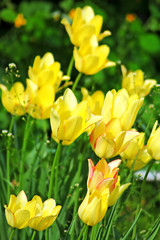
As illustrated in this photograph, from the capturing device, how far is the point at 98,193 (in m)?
0.56

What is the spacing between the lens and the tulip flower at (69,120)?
1.92ft

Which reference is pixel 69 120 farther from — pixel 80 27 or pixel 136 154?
pixel 80 27

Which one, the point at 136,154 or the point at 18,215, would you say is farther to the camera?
the point at 136,154

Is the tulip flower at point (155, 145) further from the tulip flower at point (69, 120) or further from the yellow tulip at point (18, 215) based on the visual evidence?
the yellow tulip at point (18, 215)

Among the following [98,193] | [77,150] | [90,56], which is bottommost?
[77,150]

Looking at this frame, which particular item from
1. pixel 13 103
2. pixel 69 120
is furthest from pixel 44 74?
pixel 69 120

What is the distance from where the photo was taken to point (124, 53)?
223 centimetres

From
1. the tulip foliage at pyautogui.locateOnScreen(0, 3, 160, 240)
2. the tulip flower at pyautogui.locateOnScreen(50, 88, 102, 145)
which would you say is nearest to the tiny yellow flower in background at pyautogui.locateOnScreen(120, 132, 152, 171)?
the tulip foliage at pyautogui.locateOnScreen(0, 3, 160, 240)

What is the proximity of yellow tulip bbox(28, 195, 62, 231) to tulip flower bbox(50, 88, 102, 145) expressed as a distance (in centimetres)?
10

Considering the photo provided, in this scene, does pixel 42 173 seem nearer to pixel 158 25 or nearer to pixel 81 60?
pixel 81 60

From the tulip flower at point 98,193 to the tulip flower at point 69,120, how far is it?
60mm

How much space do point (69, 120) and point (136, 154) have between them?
0.17 m

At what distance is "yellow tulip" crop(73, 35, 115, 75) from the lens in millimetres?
812

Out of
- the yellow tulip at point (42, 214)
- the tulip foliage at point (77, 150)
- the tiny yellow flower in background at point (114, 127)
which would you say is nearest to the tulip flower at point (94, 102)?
the tulip foliage at point (77, 150)
